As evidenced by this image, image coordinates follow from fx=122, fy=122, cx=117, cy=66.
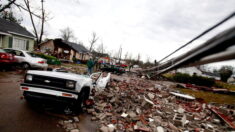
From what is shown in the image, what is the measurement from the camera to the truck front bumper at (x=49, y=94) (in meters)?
3.06

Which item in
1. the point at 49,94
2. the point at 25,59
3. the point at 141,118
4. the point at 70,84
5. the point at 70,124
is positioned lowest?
the point at 141,118

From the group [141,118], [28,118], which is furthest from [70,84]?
[141,118]

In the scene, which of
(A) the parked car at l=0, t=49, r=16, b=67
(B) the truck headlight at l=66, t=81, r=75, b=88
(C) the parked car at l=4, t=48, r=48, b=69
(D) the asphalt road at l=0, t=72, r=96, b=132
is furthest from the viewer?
(C) the parked car at l=4, t=48, r=48, b=69

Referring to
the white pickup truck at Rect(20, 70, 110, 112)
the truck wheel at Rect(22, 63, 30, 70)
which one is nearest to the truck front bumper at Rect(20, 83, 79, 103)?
the white pickup truck at Rect(20, 70, 110, 112)

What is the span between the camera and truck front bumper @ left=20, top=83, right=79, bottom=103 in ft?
10.1

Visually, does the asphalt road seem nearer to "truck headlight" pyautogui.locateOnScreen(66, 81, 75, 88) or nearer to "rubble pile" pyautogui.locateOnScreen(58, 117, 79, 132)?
"rubble pile" pyautogui.locateOnScreen(58, 117, 79, 132)

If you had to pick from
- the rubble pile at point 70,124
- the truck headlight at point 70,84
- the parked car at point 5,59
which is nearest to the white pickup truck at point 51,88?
the truck headlight at point 70,84

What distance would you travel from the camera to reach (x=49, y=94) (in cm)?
308

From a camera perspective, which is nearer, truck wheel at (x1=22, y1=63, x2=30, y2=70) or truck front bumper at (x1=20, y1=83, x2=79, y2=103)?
truck front bumper at (x1=20, y1=83, x2=79, y2=103)

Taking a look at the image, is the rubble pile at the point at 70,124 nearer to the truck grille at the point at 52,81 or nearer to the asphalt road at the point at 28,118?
the asphalt road at the point at 28,118

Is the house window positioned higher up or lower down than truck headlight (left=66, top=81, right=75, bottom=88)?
higher up

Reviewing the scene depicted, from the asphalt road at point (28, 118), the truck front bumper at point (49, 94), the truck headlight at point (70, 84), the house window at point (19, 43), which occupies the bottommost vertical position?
the asphalt road at point (28, 118)

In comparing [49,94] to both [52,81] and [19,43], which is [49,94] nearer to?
[52,81]

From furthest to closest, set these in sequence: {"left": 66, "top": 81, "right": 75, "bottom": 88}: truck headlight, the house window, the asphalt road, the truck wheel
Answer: the house window
the truck wheel
{"left": 66, "top": 81, "right": 75, "bottom": 88}: truck headlight
the asphalt road
